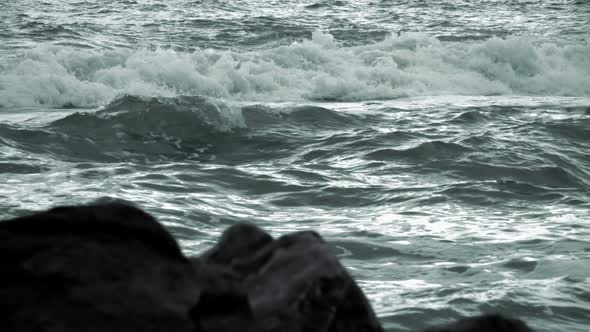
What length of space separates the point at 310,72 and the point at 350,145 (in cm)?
562

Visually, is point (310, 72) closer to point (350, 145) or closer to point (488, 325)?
point (350, 145)

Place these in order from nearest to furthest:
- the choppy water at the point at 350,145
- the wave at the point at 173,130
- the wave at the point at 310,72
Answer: the choppy water at the point at 350,145, the wave at the point at 173,130, the wave at the point at 310,72

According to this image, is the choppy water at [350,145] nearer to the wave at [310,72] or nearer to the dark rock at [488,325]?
the wave at [310,72]

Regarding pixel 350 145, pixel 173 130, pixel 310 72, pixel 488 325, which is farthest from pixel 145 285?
pixel 310 72

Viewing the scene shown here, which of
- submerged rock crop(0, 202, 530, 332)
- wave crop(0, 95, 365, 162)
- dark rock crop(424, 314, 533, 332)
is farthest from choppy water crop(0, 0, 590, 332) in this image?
submerged rock crop(0, 202, 530, 332)

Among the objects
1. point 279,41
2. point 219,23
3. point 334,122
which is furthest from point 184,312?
point 219,23

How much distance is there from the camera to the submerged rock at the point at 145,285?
6.77 feet

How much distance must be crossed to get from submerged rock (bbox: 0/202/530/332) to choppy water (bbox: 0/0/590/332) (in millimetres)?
1617

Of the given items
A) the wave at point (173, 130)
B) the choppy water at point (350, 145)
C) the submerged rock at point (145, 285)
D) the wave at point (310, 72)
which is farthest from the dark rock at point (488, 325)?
the wave at point (310, 72)

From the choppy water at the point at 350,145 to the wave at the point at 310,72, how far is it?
4 centimetres

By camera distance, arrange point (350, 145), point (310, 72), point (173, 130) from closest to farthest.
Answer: point (350, 145) → point (173, 130) → point (310, 72)

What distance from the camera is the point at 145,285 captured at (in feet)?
7.05

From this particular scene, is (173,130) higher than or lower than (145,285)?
lower

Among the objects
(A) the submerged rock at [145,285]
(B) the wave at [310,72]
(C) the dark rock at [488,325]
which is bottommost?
(B) the wave at [310,72]
